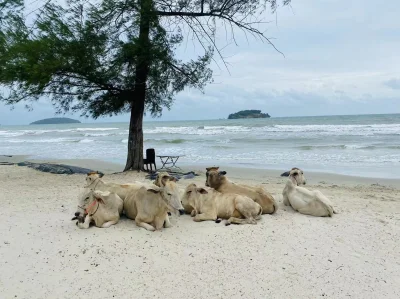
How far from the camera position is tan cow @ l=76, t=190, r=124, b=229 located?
641cm

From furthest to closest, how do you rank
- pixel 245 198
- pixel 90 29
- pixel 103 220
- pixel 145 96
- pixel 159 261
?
pixel 145 96, pixel 90 29, pixel 245 198, pixel 103 220, pixel 159 261

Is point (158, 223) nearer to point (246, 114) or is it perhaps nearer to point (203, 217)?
point (203, 217)

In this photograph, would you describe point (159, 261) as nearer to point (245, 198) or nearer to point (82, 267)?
point (82, 267)

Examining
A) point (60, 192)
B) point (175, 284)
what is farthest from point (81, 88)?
point (175, 284)

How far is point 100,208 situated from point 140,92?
24.2 feet

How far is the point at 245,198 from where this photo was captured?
276 inches

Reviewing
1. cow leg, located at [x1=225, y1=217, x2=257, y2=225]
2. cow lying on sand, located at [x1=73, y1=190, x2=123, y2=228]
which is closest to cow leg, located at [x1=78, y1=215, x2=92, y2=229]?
cow lying on sand, located at [x1=73, y1=190, x2=123, y2=228]

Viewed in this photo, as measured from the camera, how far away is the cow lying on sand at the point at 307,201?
739cm

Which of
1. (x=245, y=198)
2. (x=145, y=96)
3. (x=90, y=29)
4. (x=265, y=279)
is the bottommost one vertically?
(x=265, y=279)

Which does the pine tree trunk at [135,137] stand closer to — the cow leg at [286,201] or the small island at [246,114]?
the cow leg at [286,201]

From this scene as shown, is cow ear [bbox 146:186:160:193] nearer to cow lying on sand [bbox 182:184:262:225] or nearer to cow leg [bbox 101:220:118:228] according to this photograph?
cow leg [bbox 101:220:118:228]

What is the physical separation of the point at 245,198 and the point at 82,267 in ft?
9.58

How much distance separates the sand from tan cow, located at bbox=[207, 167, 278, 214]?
0.65ft

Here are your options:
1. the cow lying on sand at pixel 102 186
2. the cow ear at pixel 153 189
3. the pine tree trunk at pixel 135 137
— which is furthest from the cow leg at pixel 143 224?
the pine tree trunk at pixel 135 137
